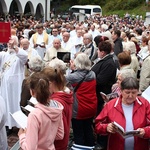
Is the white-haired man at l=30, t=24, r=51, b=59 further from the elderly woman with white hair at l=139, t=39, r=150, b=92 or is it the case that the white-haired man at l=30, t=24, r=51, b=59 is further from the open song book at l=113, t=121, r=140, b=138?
the open song book at l=113, t=121, r=140, b=138

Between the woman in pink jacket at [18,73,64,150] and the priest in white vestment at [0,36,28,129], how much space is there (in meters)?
2.74

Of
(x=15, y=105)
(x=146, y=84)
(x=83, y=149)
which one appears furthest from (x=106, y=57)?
(x=15, y=105)

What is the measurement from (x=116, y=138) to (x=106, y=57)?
2085 mm

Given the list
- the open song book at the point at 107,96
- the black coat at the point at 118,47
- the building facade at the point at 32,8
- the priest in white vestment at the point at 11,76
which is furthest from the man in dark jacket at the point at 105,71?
the building facade at the point at 32,8

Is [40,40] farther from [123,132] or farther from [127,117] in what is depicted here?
[123,132]

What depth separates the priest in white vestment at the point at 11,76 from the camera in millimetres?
5664

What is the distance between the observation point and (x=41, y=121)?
2721mm

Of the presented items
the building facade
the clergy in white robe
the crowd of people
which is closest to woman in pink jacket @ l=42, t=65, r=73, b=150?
the crowd of people

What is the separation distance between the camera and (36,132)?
2689 mm

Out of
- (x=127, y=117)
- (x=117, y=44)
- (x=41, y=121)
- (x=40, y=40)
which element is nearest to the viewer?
(x=41, y=121)

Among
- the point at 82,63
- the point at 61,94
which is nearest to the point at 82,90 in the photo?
the point at 82,63

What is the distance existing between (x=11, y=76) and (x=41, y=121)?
3154 millimetres

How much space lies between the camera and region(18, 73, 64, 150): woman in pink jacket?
268cm

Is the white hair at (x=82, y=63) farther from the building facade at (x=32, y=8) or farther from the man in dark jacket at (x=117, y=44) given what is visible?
the building facade at (x=32, y=8)
